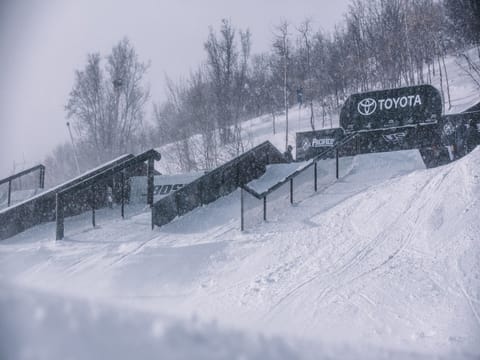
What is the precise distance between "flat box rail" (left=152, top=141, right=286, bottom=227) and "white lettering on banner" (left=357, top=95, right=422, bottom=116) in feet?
11.8

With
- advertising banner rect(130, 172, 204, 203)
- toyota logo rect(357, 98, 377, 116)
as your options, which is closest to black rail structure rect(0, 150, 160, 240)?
advertising banner rect(130, 172, 204, 203)

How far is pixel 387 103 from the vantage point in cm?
1277

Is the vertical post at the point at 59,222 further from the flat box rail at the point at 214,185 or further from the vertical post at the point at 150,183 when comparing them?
the vertical post at the point at 150,183

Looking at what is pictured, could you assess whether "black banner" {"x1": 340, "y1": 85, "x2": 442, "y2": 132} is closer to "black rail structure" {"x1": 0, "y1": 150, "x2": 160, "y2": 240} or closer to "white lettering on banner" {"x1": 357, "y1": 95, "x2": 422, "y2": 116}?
"white lettering on banner" {"x1": 357, "y1": 95, "x2": 422, "y2": 116}

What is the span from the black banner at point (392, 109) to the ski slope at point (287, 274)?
11.3 feet

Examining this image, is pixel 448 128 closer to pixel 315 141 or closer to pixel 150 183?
pixel 315 141

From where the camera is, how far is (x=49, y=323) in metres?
2.24

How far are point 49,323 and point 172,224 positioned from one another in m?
6.14

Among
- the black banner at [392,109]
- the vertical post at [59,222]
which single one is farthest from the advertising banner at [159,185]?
the black banner at [392,109]

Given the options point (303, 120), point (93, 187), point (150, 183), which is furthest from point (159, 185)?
point (303, 120)

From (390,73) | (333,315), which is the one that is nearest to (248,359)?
(333,315)

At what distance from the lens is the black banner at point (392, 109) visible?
12164 mm

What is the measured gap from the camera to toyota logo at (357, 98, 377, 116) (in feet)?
42.9

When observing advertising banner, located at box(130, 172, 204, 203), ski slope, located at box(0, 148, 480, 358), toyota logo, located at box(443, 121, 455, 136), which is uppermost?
toyota logo, located at box(443, 121, 455, 136)
